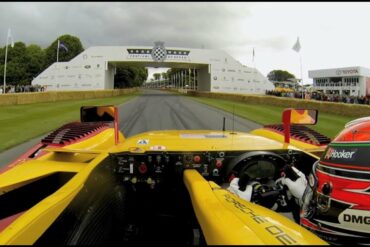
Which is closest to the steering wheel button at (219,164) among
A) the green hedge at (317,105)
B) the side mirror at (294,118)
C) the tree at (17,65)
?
the side mirror at (294,118)

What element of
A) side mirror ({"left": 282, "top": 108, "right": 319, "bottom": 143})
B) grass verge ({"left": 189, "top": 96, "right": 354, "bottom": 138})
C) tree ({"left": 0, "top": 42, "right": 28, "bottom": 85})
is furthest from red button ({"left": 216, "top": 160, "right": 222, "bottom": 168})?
tree ({"left": 0, "top": 42, "right": 28, "bottom": 85})

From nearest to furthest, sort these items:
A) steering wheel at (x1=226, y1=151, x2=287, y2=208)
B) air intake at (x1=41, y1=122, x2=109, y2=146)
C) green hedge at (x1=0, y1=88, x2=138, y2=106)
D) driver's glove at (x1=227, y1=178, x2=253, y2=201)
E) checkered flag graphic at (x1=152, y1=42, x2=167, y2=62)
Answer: driver's glove at (x1=227, y1=178, x2=253, y2=201) < steering wheel at (x1=226, y1=151, x2=287, y2=208) < air intake at (x1=41, y1=122, x2=109, y2=146) < green hedge at (x1=0, y1=88, x2=138, y2=106) < checkered flag graphic at (x1=152, y1=42, x2=167, y2=62)

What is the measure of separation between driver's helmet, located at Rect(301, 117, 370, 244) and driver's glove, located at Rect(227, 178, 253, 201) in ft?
1.46

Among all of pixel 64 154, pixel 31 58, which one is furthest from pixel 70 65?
pixel 64 154

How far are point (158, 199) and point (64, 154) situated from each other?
1.59 meters

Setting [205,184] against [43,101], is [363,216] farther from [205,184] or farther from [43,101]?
[43,101]

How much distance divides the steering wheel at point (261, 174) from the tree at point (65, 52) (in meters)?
86.6

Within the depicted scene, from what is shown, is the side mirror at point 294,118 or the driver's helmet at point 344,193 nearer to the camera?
the driver's helmet at point 344,193

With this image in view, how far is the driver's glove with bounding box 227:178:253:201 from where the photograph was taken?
8.71 feet

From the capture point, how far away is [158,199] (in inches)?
122

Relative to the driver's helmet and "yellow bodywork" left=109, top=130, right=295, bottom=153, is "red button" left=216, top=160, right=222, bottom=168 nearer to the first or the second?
"yellow bodywork" left=109, top=130, right=295, bottom=153

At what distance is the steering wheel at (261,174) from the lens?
2781 mm

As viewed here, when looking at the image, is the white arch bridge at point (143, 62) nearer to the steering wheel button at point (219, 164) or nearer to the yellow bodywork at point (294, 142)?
the yellow bodywork at point (294, 142)

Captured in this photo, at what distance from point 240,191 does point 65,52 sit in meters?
87.5
